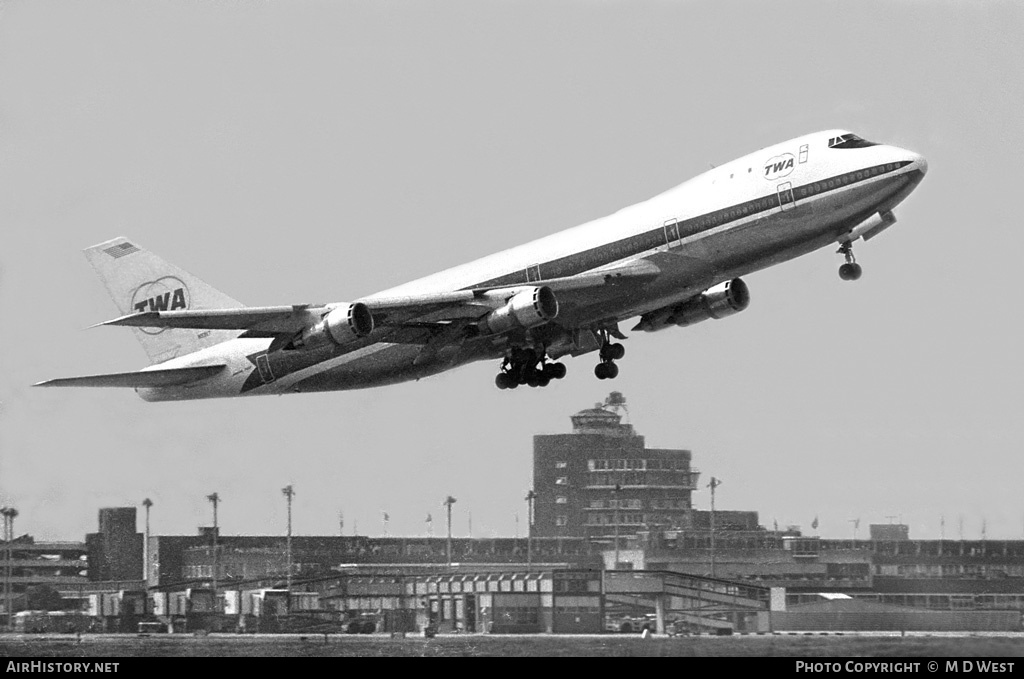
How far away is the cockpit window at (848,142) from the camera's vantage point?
181ft

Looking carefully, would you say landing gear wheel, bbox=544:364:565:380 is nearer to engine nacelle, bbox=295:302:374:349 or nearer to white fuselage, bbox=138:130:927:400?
white fuselage, bbox=138:130:927:400

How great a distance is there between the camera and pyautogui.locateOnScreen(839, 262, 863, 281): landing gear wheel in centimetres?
5528

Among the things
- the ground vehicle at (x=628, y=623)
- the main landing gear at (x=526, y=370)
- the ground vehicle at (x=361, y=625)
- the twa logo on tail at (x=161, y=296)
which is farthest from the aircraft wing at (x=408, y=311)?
the ground vehicle at (x=628, y=623)

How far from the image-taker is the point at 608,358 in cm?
6338

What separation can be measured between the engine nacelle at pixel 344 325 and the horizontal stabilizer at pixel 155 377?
791 cm

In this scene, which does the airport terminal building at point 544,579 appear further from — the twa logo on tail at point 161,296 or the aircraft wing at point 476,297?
the aircraft wing at point 476,297

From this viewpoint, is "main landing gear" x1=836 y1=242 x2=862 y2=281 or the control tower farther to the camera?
the control tower

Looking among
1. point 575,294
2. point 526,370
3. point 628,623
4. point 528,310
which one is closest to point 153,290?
point 526,370

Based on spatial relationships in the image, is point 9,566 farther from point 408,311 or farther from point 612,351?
point 612,351

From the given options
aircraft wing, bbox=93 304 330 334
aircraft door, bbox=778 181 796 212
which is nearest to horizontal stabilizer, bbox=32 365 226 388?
aircraft wing, bbox=93 304 330 334

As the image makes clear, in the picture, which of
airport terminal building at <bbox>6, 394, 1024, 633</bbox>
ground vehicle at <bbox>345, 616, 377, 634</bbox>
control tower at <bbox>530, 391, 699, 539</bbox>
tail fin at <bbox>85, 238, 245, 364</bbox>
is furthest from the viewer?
control tower at <bbox>530, 391, 699, 539</bbox>

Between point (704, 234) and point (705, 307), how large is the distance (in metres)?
6.57

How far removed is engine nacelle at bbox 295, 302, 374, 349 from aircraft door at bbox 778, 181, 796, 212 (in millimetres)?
13920
